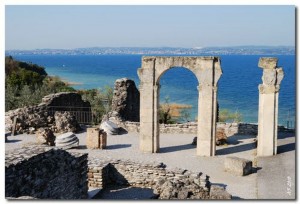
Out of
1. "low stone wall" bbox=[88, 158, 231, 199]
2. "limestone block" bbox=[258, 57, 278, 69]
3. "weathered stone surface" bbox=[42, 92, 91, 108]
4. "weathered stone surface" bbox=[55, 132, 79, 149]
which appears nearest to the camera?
"low stone wall" bbox=[88, 158, 231, 199]

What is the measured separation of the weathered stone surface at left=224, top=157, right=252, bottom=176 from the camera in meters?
16.3

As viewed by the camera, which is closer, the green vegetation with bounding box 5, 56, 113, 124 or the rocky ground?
the rocky ground

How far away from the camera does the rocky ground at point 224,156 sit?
14688mm

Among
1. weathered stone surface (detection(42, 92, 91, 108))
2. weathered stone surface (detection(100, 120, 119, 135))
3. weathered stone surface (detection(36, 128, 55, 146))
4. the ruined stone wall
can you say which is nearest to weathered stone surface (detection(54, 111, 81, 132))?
weathered stone surface (detection(100, 120, 119, 135))

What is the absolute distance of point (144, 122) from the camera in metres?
19.6

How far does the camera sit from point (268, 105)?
1834 centimetres

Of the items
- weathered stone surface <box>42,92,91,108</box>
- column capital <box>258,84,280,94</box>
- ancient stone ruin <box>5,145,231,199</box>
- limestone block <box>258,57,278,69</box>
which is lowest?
ancient stone ruin <box>5,145,231,199</box>

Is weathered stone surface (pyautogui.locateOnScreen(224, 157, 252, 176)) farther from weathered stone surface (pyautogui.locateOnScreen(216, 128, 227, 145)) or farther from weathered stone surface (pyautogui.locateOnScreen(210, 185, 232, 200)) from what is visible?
weathered stone surface (pyautogui.locateOnScreen(216, 128, 227, 145))

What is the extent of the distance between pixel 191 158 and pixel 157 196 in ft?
17.4

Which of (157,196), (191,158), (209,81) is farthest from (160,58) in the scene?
(157,196)

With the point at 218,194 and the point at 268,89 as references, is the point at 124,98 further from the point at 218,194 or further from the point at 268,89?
the point at 218,194

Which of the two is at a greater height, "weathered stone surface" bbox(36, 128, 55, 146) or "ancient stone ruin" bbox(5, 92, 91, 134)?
"ancient stone ruin" bbox(5, 92, 91, 134)

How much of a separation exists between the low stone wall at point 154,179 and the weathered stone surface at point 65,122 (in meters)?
7.90

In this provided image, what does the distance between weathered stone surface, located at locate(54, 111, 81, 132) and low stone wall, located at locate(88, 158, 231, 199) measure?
7.90m
